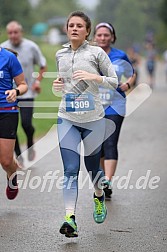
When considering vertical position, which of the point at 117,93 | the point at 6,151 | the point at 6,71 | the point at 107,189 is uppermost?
the point at 6,71

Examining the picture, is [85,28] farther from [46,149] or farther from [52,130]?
[52,130]

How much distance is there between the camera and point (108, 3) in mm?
108375

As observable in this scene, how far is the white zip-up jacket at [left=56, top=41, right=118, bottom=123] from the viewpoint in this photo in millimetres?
6875

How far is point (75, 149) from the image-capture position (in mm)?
6879

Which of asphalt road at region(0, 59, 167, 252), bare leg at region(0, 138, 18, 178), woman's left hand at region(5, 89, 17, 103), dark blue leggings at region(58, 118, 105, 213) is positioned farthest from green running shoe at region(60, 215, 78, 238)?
woman's left hand at region(5, 89, 17, 103)

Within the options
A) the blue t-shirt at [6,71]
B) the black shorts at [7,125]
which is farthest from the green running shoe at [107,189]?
the blue t-shirt at [6,71]

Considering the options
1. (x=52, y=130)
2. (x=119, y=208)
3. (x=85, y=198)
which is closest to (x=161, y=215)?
(x=119, y=208)

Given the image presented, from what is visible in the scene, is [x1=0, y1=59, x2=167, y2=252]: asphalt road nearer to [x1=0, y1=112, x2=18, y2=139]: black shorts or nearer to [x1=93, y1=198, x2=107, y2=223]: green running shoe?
[x1=93, y1=198, x2=107, y2=223]: green running shoe

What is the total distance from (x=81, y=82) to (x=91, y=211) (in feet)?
5.69

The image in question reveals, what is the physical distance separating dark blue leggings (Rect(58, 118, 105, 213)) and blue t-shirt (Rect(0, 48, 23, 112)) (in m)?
0.92

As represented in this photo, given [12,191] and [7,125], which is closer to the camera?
[7,125]

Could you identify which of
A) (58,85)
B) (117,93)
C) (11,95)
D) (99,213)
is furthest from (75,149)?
(117,93)

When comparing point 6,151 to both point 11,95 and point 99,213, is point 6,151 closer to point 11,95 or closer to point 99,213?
point 11,95

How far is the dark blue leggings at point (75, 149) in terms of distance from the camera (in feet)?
22.4
